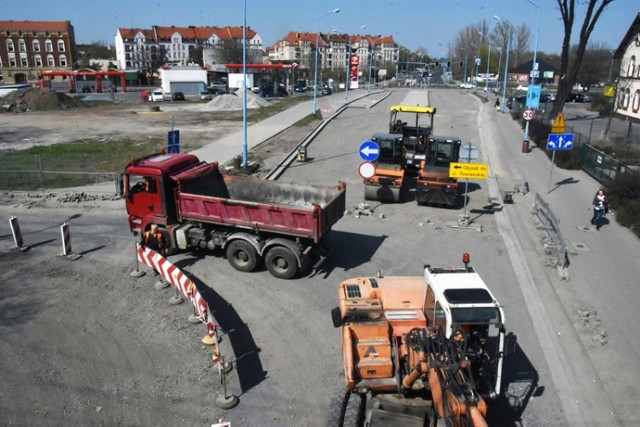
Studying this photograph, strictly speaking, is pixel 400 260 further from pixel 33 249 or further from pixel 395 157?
pixel 33 249

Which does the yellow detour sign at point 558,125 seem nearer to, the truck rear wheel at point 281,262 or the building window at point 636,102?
the truck rear wheel at point 281,262

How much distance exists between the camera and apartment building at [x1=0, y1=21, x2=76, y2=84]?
9550 cm

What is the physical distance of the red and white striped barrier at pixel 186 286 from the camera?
843 centimetres

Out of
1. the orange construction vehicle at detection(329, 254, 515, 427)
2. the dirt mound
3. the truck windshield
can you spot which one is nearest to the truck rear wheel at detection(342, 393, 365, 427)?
the orange construction vehicle at detection(329, 254, 515, 427)

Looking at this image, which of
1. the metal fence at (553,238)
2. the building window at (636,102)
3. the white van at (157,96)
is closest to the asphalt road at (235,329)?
the metal fence at (553,238)

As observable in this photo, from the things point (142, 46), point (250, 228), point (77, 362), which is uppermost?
point (142, 46)

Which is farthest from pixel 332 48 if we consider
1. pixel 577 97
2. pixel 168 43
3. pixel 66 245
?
pixel 66 245

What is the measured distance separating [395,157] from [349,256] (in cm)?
713

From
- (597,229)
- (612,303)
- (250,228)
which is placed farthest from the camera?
(597,229)

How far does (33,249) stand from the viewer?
1390 cm

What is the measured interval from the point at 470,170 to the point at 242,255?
25.5ft

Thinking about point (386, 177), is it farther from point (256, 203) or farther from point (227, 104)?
point (227, 104)

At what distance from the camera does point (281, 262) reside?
1198cm

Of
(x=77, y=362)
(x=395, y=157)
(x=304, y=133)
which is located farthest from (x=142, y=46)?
(x=77, y=362)
